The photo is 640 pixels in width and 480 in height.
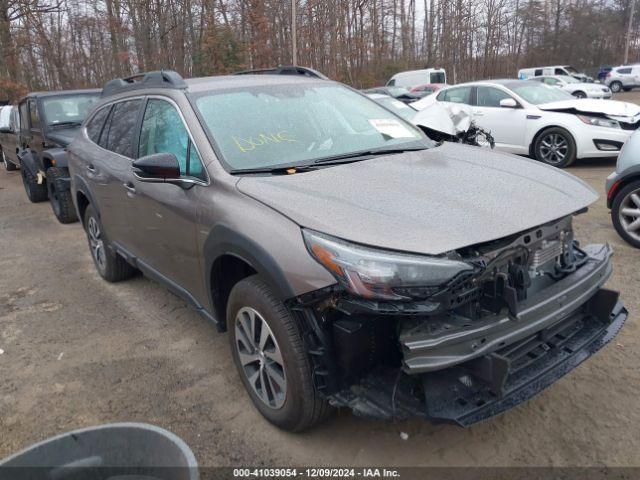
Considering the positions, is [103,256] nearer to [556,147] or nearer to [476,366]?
[476,366]

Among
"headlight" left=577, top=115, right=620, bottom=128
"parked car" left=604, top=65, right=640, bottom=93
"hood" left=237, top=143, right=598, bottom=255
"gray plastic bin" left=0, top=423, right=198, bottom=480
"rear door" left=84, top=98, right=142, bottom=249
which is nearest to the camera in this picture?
"gray plastic bin" left=0, top=423, right=198, bottom=480

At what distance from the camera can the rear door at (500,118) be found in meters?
9.43

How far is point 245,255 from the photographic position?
2.62 metres

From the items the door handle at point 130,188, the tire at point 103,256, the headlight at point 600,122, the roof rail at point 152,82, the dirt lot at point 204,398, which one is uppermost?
the roof rail at point 152,82

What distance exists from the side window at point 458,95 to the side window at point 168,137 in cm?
800

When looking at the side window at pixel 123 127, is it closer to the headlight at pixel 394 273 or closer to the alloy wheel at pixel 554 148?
the headlight at pixel 394 273

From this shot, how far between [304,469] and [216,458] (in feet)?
1.53

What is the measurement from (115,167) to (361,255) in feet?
8.87

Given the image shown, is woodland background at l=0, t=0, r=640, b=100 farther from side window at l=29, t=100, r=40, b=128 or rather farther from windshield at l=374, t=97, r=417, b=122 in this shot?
windshield at l=374, t=97, r=417, b=122

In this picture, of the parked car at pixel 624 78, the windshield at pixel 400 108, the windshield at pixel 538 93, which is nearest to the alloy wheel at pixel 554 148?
the windshield at pixel 538 93

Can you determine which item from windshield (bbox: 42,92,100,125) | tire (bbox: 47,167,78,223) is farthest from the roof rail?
windshield (bbox: 42,92,100,125)

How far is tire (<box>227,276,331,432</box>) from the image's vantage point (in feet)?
8.07

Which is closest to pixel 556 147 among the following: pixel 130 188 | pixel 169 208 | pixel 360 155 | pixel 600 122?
pixel 600 122

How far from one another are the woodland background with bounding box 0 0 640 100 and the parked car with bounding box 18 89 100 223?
17486 mm
